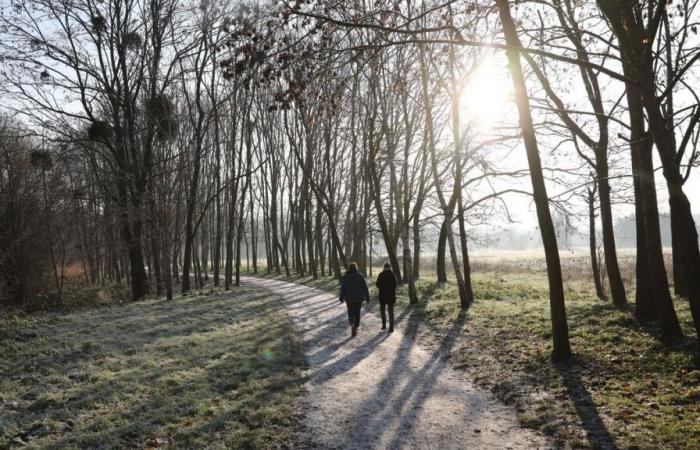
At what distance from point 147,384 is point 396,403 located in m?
4.29

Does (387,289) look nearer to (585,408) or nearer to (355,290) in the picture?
(355,290)

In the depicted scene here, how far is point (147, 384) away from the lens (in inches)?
303

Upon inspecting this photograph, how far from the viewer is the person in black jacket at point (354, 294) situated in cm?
1209

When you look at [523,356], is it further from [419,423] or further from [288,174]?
[288,174]

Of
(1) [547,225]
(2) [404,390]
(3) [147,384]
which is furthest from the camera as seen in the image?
(1) [547,225]

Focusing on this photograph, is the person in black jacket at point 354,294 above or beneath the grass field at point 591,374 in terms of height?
above

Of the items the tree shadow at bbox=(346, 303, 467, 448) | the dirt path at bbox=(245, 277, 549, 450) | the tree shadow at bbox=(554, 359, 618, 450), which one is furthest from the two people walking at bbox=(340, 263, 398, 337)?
the tree shadow at bbox=(554, 359, 618, 450)

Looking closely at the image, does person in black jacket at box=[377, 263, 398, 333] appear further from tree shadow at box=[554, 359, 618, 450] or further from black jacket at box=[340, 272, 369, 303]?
tree shadow at box=[554, 359, 618, 450]

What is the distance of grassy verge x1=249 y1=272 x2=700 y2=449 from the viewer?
5.41 metres

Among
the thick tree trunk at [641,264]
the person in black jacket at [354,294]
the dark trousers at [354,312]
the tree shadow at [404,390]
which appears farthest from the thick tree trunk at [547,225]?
the dark trousers at [354,312]

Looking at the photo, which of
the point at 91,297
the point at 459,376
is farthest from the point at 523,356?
the point at 91,297

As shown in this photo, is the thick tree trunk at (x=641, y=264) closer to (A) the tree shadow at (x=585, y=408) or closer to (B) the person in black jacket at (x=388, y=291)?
(A) the tree shadow at (x=585, y=408)

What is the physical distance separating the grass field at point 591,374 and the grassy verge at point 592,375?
0.04 feet

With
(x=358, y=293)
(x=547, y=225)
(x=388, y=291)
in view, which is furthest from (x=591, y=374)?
(x=358, y=293)
